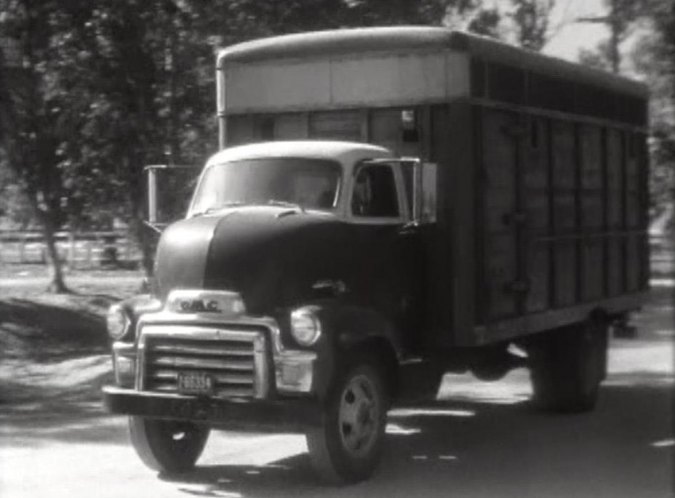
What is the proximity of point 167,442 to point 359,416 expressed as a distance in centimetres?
148

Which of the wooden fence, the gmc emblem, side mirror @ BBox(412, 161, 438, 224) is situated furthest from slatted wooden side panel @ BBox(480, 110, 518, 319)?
the wooden fence

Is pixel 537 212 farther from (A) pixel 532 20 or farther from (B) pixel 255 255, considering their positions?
(A) pixel 532 20

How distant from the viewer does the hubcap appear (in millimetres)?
9953

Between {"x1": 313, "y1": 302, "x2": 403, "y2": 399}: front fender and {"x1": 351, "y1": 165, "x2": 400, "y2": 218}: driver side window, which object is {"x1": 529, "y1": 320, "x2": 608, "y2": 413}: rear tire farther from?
{"x1": 313, "y1": 302, "x2": 403, "y2": 399}: front fender

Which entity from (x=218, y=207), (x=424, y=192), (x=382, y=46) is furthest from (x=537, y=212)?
(x=218, y=207)

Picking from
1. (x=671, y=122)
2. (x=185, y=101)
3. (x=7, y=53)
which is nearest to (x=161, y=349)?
(x=671, y=122)

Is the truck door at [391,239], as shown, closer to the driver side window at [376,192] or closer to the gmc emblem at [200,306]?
the driver side window at [376,192]

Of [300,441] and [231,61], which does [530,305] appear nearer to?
[300,441]

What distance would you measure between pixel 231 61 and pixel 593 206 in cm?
413

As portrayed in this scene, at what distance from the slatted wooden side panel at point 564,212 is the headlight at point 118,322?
14.4 ft

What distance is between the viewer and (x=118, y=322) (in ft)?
33.9

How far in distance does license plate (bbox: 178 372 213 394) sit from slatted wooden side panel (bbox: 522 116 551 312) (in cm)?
358

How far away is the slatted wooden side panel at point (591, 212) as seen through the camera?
13977 mm

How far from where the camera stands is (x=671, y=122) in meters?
10.2
